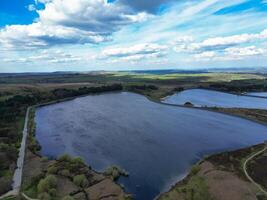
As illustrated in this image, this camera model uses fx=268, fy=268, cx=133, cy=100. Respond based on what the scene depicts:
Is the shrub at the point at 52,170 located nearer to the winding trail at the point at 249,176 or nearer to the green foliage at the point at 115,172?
the green foliage at the point at 115,172

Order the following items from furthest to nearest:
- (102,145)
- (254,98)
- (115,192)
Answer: (254,98) → (102,145) → (115,192)

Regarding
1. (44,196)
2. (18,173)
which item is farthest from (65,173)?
(18,173)

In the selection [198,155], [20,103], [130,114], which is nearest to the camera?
[198,155]

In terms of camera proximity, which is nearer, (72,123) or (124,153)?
(124,153)

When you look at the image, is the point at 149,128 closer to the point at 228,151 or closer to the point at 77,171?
the point at 228,151

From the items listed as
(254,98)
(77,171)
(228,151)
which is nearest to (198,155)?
(228,151)
